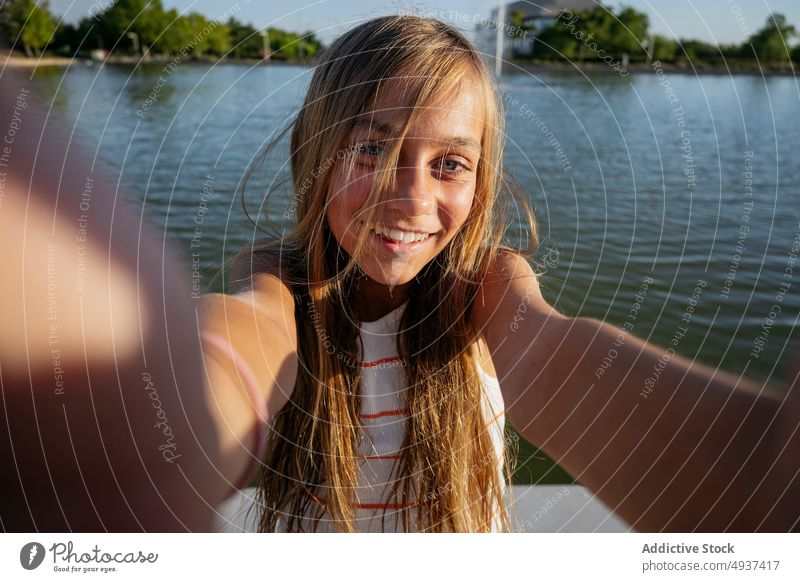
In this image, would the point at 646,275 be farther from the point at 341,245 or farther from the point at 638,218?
the point at 341,245

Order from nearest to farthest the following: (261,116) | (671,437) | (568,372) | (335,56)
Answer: (671,437) < (568,372) < (335,56) < (261,116)

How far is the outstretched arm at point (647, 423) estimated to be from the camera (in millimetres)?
405

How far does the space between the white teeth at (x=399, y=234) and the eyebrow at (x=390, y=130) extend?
0.40ft

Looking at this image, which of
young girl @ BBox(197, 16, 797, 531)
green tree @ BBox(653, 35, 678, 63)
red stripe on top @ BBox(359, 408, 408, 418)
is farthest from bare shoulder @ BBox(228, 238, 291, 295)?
green tree @ BBox(653, 35, 678, 63)

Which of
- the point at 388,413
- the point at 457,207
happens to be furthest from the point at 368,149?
the point at 388,413

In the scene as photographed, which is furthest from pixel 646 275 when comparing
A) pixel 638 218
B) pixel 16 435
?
pixel 16 435

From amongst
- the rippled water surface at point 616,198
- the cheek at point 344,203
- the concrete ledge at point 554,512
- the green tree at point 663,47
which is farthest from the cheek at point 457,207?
the green tree at point 663,47

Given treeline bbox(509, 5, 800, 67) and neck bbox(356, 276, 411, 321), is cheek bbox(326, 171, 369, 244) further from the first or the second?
treeline bbox(509, 5, 800, 67)

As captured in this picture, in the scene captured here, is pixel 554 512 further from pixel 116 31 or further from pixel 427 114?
pixel 116 31

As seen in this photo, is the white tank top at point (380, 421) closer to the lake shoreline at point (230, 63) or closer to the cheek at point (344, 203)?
the cheek at point (344, 203)

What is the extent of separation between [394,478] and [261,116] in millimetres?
3703

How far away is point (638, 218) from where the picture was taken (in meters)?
3.73

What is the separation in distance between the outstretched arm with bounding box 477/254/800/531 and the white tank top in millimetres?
159

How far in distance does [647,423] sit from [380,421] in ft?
1.43
